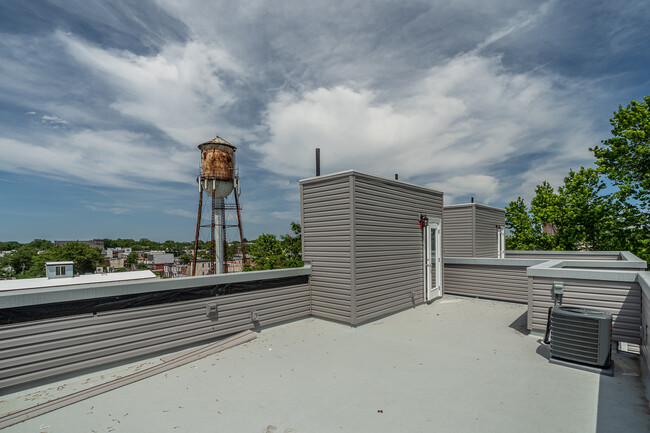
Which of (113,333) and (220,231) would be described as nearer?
(113,333)

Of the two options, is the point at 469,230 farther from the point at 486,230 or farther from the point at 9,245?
the point at 9,245

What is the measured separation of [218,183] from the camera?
751 inches

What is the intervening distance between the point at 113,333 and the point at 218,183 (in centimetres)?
1599

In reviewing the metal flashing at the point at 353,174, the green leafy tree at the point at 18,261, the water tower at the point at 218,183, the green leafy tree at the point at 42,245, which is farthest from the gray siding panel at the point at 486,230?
the green leafy tree at the point at 42,245

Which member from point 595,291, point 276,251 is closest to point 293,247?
point 276,251

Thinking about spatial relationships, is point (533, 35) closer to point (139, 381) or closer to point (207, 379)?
point (207, 379)

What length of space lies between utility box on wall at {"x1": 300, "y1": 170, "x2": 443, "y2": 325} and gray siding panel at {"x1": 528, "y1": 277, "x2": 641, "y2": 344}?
274 cm

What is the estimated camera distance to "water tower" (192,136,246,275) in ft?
62.1

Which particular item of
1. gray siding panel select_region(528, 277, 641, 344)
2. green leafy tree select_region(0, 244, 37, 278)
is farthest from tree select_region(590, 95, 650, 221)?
green leafy tree select_region(0, 244, 37, 278)

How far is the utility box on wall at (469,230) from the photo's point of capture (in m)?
10.6

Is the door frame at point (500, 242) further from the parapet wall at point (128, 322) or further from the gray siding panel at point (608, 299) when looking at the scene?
the parapet wall at point (128, 322)

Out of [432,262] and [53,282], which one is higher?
[432,262]

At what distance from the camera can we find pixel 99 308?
394 cm

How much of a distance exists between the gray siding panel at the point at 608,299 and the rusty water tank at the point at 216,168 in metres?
17.8
